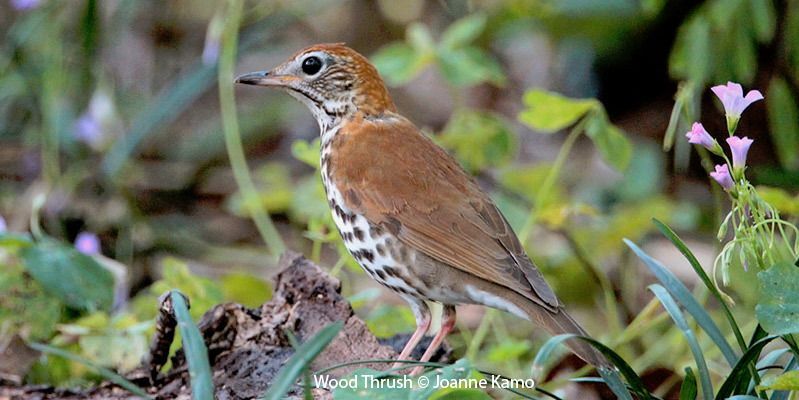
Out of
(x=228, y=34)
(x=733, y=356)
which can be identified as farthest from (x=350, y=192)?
(x=228, y=34)

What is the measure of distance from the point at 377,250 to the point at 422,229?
0.13 metres

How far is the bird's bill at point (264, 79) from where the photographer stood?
3.62m

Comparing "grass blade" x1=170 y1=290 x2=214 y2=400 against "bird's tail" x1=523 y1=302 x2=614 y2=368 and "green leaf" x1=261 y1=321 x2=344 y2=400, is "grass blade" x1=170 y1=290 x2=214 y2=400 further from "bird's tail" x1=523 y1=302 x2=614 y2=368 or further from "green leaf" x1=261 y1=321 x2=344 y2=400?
"bird's tail" x1=523 y1=302 x2=614 y2=368

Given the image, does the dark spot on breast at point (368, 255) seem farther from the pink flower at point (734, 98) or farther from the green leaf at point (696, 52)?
the green leaf at point (696, 52)

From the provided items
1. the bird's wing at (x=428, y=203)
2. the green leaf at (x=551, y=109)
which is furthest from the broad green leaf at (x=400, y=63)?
the bird's wing at (x=428, y=203)

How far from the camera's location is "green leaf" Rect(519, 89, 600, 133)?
416 cm

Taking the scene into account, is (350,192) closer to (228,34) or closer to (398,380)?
(398,380)

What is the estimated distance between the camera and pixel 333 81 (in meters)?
3.67

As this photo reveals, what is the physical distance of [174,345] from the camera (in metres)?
3.58

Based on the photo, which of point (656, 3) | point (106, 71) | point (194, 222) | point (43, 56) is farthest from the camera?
point (106, 71)

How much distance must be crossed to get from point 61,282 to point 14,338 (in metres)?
0.22

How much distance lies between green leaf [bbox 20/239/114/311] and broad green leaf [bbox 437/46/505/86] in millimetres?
1766

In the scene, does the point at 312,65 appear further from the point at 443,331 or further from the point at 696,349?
the point at 696,349

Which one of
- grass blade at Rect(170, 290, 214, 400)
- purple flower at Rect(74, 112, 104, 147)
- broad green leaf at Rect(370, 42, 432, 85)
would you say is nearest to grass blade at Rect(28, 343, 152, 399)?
grass blade at Rect(170, 290, 214, 400)
